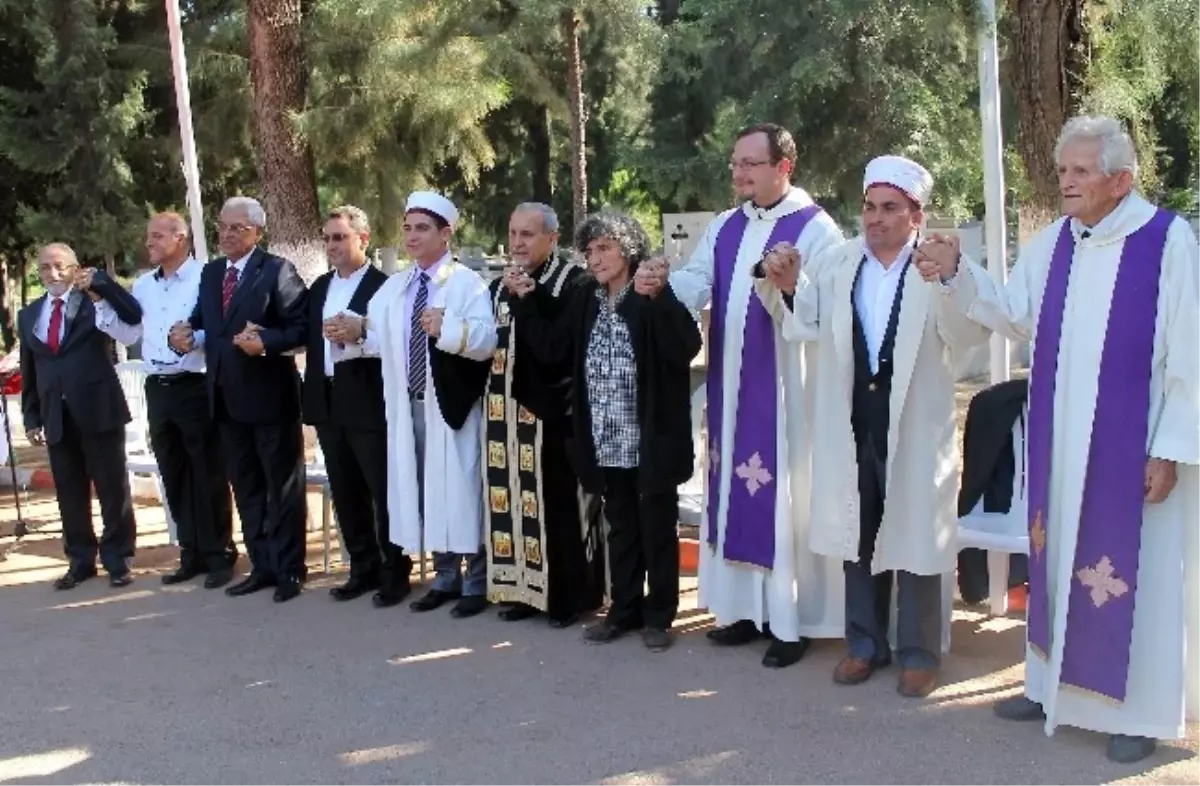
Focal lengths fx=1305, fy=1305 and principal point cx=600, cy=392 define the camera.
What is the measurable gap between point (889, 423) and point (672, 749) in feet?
4.61

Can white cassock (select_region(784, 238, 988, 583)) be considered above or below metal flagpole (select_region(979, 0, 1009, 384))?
below

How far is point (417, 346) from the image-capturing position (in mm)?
6211

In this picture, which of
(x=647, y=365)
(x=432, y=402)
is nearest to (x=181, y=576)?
(x=432, y=402)

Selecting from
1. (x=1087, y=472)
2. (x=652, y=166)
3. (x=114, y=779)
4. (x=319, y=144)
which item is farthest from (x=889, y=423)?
(x=652, y=166)

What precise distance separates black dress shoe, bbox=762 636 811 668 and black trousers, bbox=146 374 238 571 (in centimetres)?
327

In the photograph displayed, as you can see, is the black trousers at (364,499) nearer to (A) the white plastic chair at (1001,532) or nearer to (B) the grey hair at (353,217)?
(B) the grey hair at (353,217)

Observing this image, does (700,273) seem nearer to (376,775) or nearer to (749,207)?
(749,207)

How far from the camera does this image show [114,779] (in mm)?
4488

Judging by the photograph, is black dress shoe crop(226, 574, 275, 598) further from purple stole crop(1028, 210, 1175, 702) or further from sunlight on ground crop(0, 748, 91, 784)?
purple stole crop(1028, 210, 1175, 702)

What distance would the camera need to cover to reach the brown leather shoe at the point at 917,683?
483cm

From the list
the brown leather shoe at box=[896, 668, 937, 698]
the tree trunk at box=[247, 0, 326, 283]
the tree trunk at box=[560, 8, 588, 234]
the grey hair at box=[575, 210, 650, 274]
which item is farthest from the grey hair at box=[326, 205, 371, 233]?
the tree trunk at box=[247, 0, 326, 283]

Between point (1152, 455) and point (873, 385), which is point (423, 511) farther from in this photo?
point (1152, 455)

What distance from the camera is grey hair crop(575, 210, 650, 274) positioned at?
5.38m

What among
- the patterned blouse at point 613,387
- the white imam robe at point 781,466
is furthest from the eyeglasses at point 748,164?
the patterned blouse at point 613,387
